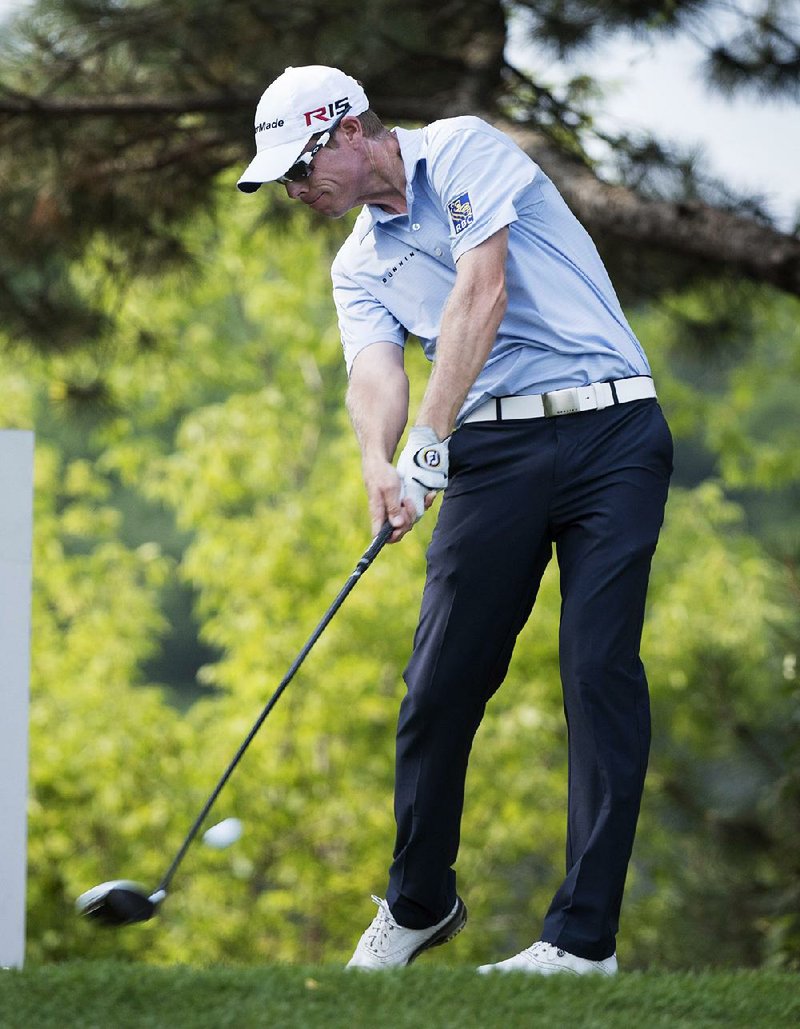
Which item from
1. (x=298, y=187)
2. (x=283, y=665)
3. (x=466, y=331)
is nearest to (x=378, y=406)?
(x=466, y=331)

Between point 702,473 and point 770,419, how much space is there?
2556 mm

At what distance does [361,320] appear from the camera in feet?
11.0

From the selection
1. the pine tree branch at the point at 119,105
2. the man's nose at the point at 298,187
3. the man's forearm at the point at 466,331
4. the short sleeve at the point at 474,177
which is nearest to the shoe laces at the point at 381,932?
the man's forearm at the point at 466,331

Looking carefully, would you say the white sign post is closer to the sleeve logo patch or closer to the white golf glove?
the white golf glove

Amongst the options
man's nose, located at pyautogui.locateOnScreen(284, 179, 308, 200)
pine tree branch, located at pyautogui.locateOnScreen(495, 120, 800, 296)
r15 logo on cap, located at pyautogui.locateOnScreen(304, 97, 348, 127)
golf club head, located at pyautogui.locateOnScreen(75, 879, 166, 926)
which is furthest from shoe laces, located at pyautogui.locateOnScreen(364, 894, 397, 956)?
pine tree branch, located at pyautogui.locateOnScreen(495, 120, 800, 296)

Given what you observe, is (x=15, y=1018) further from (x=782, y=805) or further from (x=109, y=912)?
(x=782, y=805)

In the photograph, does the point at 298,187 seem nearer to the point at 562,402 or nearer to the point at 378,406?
the point at 378,406

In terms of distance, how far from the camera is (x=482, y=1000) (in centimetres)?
247

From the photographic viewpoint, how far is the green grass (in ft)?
7.74

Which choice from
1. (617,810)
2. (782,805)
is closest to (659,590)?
(782,805)

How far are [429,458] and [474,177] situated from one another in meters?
0.57

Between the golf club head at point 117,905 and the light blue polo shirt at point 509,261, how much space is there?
117 centimetres

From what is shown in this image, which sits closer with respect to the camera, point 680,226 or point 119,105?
point 680,226

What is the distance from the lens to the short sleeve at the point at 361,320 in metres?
3.34
